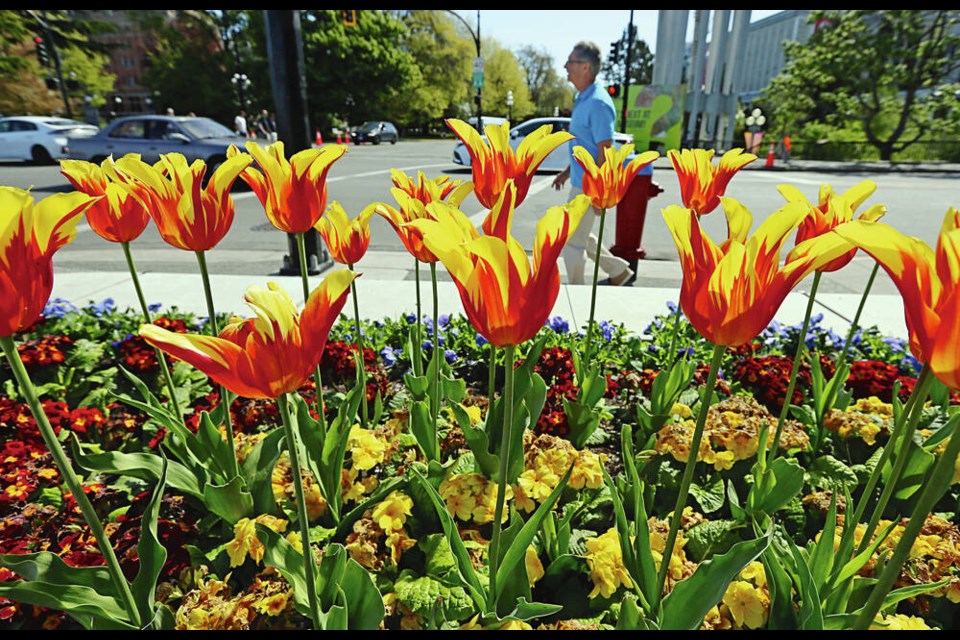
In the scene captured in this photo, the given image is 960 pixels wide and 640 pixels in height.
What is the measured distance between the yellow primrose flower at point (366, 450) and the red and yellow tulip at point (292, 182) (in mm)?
690

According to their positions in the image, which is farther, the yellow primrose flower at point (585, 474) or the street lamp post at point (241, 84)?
the street lamp post at point (241, 84)

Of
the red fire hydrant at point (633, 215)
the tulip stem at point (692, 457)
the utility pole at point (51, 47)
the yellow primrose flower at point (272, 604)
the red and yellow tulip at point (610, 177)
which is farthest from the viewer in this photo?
the utility pole at point (51, 47)

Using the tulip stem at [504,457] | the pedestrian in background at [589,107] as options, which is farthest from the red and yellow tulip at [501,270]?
the pedestrian in background at [589,107]

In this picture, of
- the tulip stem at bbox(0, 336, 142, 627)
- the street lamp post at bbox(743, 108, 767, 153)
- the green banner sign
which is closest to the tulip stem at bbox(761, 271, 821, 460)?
the tulip stem at bbox(0, 336, 142, 627)

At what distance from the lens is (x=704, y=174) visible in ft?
5.60

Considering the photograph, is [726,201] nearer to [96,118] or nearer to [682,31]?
[682,31]

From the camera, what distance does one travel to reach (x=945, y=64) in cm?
2533

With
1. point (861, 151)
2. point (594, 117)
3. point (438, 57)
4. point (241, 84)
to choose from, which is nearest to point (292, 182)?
point (594, 117)

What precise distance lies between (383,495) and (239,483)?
0.39 meters

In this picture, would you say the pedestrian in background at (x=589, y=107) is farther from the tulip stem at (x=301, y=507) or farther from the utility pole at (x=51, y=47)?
the utility pole at (x=51, y=47)

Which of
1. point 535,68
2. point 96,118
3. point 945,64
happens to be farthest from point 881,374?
point 535,68

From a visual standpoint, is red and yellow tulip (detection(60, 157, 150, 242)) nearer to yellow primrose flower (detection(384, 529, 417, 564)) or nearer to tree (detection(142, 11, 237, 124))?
yellow primrose flower (detection(384, 529, 417, 564))

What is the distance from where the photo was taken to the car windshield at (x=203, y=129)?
39.5 ft

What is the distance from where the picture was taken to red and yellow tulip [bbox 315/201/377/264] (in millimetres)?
1628
